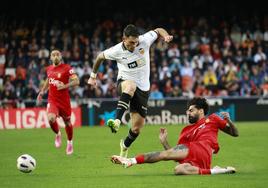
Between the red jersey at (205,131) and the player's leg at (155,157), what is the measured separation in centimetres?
31

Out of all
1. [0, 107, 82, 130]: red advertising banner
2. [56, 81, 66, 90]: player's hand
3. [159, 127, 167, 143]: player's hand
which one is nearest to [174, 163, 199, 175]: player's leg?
[159, 127, 167, 143]: player's hand

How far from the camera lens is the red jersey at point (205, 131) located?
1042cm

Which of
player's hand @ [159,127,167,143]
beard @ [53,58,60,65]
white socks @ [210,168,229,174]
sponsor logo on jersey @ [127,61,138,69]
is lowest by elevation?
white socks @ [210,168,229,174]

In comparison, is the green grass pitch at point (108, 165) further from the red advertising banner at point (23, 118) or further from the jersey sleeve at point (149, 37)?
the red advertising banner at point (23, 118)

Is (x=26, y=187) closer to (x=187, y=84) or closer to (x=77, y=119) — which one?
(x=77, y=119)

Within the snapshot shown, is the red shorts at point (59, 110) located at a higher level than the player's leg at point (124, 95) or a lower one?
lower

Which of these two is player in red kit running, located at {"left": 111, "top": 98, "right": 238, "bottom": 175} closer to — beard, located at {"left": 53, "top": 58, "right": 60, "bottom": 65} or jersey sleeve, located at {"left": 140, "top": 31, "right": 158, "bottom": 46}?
jersey sleeve, located at {"left": 140, "top": 31, "right": 158, "bottom": 46}

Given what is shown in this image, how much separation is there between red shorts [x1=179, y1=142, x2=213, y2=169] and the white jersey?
106 inches

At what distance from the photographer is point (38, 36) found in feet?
104

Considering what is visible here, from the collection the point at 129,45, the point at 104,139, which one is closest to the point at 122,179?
the point at 129,45

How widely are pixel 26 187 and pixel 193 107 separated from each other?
2811 millimetres

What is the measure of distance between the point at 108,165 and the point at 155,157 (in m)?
2.59

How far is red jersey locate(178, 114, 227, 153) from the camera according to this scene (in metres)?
10.4

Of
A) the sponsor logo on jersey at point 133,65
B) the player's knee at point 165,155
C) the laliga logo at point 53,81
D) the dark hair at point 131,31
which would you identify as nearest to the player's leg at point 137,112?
the sponsor logo on jersey at point 133,65
